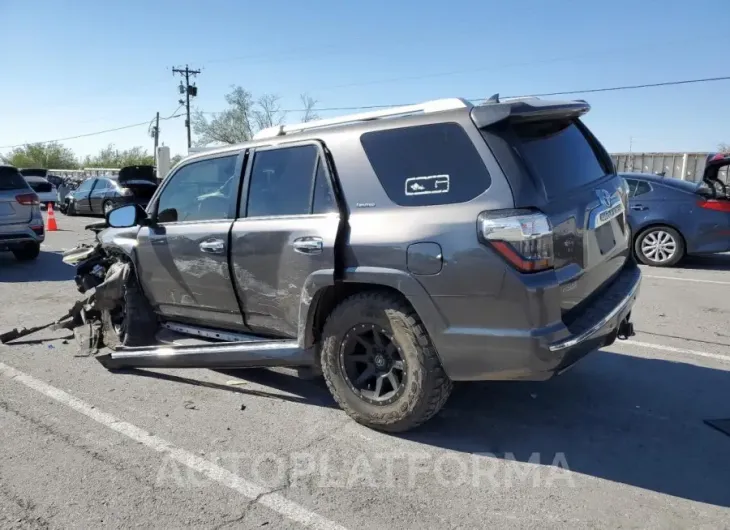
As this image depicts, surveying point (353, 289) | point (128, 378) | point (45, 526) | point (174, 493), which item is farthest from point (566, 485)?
point (128, 378)

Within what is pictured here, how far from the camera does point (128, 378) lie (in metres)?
4.71

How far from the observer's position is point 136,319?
196 inches

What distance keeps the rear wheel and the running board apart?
26.0 ft

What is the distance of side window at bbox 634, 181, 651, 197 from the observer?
9797mm

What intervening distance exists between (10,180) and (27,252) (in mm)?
1521

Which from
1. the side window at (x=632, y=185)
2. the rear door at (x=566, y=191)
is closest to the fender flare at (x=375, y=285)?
the rear door at (x=566, y=191)

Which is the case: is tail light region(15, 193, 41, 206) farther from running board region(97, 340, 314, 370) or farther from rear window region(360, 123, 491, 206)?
rear window region(360, 123, 491, 206)

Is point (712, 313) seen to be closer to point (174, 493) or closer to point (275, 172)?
point (275, 172)

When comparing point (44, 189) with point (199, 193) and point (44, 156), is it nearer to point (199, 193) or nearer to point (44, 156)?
point (199, 193)

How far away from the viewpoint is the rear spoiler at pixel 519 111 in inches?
123

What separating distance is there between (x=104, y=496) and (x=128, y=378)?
6.12 feet

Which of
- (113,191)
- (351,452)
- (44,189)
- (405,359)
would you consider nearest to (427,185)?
(405,359)

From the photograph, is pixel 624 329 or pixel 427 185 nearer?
pixel 427 185

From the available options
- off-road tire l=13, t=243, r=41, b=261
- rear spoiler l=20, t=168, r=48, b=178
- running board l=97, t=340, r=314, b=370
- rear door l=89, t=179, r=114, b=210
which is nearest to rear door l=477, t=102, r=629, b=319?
running board l=97, t=340, r=314, b=370
